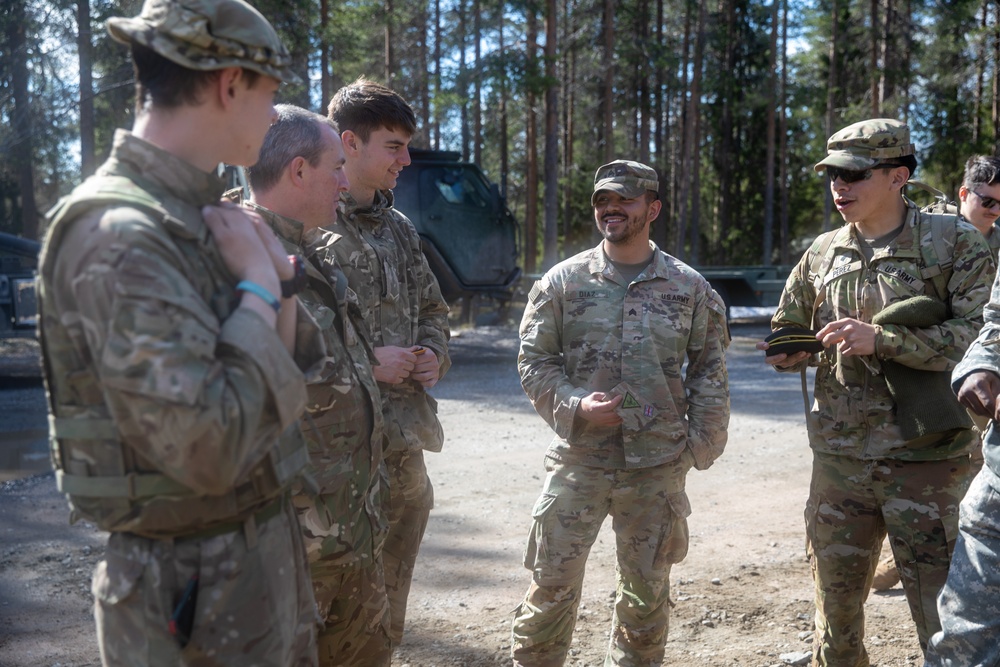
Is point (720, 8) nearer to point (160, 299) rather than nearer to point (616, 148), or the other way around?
point (616, 148)

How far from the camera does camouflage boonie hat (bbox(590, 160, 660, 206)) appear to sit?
3.55 metres

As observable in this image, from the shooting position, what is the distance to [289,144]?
8.83ft

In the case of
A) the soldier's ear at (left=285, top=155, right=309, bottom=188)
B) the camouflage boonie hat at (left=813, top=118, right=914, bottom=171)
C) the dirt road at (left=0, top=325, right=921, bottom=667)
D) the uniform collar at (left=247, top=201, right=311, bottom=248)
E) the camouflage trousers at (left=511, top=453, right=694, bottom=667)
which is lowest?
the dirt road at (left=0, top=325, right=921, bottom=667)

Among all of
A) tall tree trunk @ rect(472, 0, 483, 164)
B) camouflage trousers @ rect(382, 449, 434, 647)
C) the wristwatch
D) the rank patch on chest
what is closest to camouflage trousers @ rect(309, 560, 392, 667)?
camouflage trousers @ rect(382, 449, 434, 647)

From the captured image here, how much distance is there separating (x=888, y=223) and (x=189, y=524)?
2.86 metres

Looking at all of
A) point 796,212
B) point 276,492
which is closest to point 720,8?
point 796,212

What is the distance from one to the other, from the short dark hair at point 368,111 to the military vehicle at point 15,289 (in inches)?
335

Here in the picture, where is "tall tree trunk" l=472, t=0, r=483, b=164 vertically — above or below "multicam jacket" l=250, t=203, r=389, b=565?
above

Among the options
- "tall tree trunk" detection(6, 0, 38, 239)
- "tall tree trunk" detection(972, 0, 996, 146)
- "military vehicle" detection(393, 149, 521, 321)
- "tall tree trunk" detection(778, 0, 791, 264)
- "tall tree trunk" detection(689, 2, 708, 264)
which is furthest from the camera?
"tall tree trunk" detection(778, 0, 791, 264)

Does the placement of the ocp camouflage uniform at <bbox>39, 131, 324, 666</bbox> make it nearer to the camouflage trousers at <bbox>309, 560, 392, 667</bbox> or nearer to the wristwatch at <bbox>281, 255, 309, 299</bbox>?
the wristwatch at <bbox>281, 255, 309, 299</bbox>

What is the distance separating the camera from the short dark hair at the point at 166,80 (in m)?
1.78

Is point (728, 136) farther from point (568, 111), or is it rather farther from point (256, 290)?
point (256, 290)

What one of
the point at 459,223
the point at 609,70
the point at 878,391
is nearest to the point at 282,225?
the point at 878,391

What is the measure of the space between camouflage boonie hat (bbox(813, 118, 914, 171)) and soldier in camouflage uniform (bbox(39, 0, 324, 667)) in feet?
7.76
